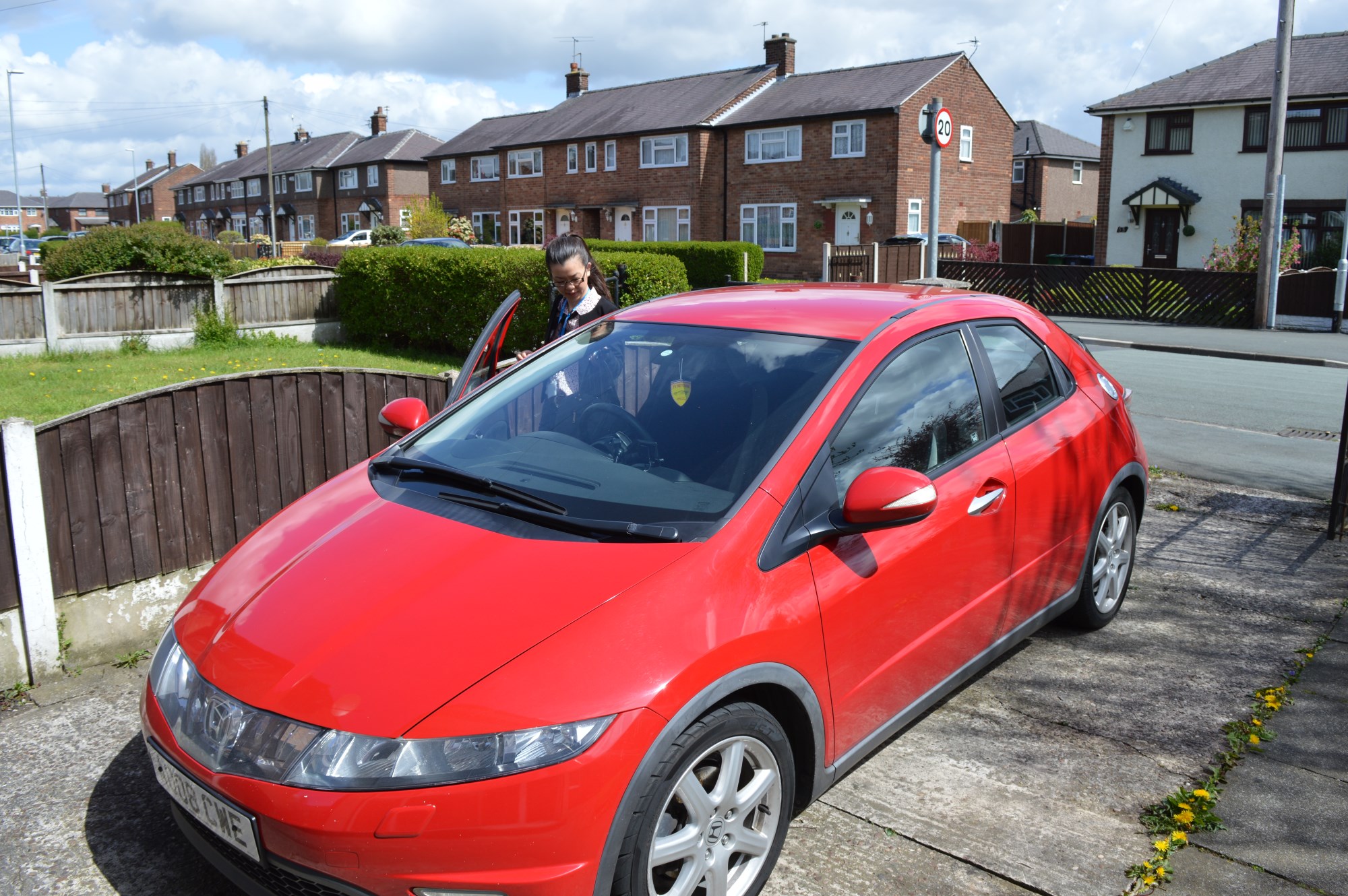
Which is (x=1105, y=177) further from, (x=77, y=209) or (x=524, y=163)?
(x=77, y=209)

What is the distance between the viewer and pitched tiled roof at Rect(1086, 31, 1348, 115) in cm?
3089

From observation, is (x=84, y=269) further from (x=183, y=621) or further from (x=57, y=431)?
(x=183, y=621)

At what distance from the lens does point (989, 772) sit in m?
3.62

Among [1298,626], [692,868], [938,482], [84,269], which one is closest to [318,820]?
[692,868]

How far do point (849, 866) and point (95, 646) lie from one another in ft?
11.4

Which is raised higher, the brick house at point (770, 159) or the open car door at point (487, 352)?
the brick house at point (770, 159)

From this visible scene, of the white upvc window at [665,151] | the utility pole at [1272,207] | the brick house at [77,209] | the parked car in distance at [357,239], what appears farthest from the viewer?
the brick house at [77,209]

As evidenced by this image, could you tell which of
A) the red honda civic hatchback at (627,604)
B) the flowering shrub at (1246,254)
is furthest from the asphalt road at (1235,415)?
the flowering shrub at (1246,254)

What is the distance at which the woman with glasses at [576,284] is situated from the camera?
17.0 ft

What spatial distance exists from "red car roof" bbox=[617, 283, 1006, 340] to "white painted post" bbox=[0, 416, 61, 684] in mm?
2523

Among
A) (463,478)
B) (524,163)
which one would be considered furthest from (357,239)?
(463,478)

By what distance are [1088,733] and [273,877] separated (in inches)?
116

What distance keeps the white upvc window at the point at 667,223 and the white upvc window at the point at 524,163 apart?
6.85 meters

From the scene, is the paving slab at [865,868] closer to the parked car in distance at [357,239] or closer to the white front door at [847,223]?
the white front door at [847,223]
